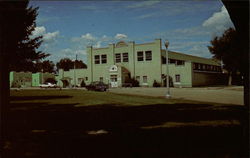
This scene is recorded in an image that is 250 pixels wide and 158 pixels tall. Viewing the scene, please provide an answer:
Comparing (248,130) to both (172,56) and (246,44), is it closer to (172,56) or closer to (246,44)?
(246,44)

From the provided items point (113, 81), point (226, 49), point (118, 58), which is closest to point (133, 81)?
point (113, 81)

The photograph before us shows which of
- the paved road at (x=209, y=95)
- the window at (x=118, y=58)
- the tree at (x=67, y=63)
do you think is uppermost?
the tree at (x=67, y=63)

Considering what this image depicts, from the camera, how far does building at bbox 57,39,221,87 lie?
152ft

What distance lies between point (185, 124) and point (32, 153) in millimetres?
4764

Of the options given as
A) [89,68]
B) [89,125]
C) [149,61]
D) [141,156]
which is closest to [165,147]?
[141,156]

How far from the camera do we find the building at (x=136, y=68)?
46188 mm

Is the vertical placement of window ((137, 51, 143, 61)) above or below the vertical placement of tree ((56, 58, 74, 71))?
below

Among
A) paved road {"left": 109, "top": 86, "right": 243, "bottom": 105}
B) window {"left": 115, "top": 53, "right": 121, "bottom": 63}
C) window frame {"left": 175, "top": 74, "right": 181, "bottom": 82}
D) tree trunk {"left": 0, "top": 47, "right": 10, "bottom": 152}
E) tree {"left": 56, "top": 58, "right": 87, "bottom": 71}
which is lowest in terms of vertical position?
paved road {"left": 109, "top": 86, "right": 243, "bottom": 105}

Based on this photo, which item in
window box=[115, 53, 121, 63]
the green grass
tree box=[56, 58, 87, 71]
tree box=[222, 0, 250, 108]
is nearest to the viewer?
tree box=[222, 0, 250, 108]

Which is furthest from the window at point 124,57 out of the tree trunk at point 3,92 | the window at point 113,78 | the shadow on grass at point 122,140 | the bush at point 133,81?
the tree trunk at point 3,92

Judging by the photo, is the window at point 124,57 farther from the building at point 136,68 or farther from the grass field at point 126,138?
the grass field at point 126,138

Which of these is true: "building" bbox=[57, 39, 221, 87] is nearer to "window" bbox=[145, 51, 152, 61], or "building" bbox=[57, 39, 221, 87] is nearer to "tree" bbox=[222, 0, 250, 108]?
"window" bbox=[145, 51, 152, 61]

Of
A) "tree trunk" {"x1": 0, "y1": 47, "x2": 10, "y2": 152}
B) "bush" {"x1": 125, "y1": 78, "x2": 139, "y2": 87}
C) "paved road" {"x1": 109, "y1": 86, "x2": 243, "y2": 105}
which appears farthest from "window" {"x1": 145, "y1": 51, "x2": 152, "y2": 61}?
"tree trunk" {"x1": 0, "y1": 47, "x2": 10, "y2": 152}

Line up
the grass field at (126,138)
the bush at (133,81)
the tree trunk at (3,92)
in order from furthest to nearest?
the bush at (133,81) → the tree trunk at (3,92) → the grass field at (126,138)
